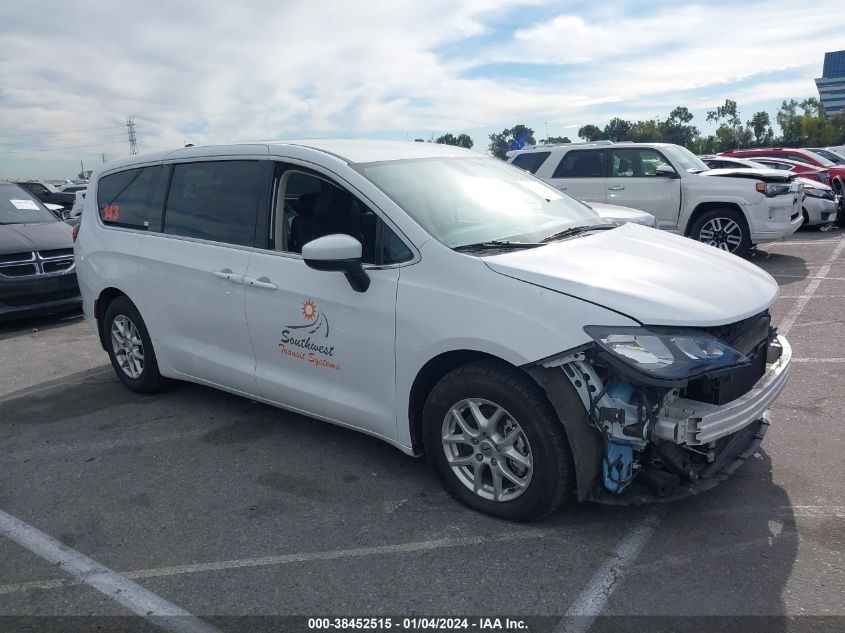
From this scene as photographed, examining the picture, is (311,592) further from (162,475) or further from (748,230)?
(748,230)

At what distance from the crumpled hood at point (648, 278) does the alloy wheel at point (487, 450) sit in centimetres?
66

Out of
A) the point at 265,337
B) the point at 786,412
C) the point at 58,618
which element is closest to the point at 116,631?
the point at 58,618

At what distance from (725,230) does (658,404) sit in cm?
858

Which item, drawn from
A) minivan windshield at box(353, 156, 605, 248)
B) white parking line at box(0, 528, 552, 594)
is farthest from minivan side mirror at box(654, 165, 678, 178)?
white parking line at box(0, 528, 552, 594)

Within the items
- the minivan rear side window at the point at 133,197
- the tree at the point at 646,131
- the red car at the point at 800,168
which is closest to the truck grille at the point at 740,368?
the minivan rear side window at the point at 133,197

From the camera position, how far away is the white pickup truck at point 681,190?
10.3m

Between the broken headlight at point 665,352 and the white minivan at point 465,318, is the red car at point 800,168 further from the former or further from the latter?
the broken headlight at point 665,352

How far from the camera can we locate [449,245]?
3.57 meters

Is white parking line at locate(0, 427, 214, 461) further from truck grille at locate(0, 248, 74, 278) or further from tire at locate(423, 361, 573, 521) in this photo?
truck grille at locate(0, 248, 74, 278)

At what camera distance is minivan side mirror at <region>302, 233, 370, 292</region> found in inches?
138

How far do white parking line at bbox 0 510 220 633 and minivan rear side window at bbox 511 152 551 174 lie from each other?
9746 millimetres

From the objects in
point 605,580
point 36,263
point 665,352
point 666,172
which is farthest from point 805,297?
point 36,263

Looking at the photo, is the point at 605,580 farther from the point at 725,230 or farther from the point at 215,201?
the point at 725,230

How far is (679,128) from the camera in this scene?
3255 inches
